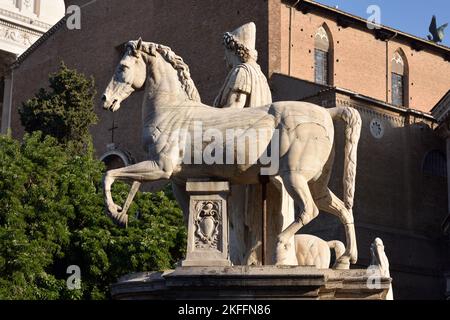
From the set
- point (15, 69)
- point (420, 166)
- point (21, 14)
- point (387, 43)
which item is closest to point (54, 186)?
point (420, 166)

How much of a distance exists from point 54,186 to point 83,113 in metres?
11.0

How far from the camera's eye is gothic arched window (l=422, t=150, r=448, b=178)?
3762 centimetres

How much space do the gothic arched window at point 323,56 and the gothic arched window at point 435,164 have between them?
184 inches

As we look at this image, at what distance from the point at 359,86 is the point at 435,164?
436 centimetres

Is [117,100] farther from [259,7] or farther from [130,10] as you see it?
[130,10]

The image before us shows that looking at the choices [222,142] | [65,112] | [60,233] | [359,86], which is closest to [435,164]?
[359,86]

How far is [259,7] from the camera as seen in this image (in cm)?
3744

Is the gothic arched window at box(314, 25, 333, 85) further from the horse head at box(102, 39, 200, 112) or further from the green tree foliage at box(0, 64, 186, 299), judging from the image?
the horse head at box(102, 39, 200, 112)

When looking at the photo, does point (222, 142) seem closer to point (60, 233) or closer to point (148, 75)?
point (148, 75)

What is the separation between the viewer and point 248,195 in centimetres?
1120

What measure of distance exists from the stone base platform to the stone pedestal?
1.13 feet

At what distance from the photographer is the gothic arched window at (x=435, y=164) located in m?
37.6

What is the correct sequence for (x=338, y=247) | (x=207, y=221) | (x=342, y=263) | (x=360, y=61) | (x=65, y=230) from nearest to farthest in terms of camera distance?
(x=207, y=221)
(x=342, y=263)
(x=338, y=247)
(x=65, y=230)
(x=360, y=61)

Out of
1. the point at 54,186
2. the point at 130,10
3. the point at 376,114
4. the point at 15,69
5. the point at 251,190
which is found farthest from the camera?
the point at 15,69
